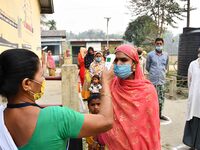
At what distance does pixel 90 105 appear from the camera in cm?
296

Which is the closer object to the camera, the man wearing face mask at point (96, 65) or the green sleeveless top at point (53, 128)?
the green sleeveless top at point (53, 128)

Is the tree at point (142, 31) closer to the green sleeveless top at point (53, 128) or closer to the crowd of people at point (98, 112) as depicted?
the crowd of people at point (98, 112)

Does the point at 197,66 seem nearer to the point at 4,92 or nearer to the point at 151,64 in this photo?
the point at 151,64

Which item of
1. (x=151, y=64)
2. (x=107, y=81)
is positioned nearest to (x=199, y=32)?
(x=151, y=64)

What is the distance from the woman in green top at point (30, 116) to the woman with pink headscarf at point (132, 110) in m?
0.94

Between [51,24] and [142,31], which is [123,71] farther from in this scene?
[51,24]

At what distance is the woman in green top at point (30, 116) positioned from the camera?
1361mm

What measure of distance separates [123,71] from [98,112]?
0.62 metres

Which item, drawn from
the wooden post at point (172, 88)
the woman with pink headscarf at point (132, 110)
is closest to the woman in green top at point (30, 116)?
the woman with pink headscarf at point (132, 110)

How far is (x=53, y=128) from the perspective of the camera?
1.38m

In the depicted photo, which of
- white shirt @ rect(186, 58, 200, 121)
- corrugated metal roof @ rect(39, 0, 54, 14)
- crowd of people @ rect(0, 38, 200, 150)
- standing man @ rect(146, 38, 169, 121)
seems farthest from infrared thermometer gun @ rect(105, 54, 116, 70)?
corrugated metal roof @ rect(39, 0, 54, 14)

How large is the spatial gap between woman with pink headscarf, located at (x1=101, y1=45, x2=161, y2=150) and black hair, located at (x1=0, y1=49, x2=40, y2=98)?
1.11 metres

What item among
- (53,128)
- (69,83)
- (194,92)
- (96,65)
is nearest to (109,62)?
(53,128)

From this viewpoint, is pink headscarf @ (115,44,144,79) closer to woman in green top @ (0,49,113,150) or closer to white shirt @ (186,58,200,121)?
woman in green top @ (0,49,113,150)
